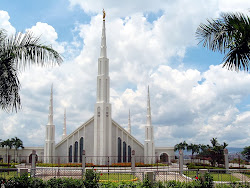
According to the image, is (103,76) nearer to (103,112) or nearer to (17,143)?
(103,112)

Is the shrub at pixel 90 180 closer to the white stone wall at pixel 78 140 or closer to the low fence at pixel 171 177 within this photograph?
the low fence at pixel 171 177

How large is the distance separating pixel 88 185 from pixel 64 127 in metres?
40.1

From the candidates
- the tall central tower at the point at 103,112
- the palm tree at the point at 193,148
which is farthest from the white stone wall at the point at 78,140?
the palm tree at the point at 193,148

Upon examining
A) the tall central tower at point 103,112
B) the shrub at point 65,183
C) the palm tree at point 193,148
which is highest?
the tall central tower at point 103,112

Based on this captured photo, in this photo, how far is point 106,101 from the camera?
119ft

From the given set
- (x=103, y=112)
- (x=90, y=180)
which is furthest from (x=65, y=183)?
(x=103, y=112)

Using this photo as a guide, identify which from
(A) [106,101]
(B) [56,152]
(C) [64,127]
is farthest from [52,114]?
(C) [64,127]

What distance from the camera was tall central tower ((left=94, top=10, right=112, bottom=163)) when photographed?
34969 millimetres

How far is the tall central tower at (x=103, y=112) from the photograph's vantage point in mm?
34969

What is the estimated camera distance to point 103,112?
116ft

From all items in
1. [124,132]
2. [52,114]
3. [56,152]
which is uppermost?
[52,114]

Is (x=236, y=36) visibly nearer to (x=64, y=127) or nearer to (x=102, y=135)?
(x=102, y=135)

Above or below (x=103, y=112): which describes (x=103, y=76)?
above

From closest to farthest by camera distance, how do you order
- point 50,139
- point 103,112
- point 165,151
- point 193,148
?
point 103,112 → point 50,139 → point 165,151 → point 193,148
